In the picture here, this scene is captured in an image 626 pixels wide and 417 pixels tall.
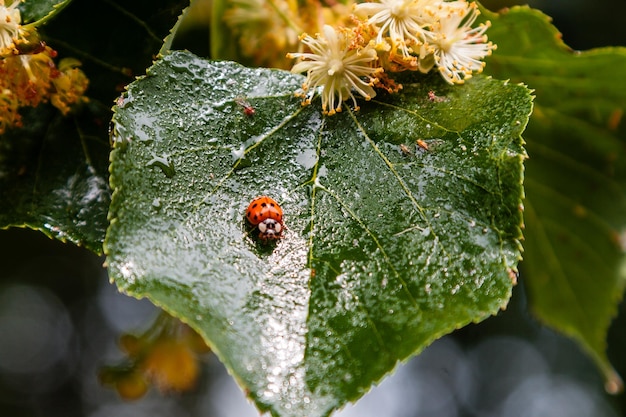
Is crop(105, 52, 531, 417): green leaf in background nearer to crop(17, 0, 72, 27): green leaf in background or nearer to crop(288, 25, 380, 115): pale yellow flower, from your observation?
crop(288, 25, 380, 115): pale yellow flower

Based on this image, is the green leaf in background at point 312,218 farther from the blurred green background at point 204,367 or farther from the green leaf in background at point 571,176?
the blurred green background at point 204,367

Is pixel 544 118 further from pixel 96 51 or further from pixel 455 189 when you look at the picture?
pixel 96 51

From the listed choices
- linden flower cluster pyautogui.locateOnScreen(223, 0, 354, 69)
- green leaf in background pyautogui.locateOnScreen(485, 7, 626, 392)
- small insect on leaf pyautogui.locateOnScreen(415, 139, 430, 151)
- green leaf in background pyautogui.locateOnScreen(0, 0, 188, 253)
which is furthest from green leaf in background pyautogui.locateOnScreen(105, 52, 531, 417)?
green leaf in background pyautogui.locateOnScreen(485, 7, 626, 392)

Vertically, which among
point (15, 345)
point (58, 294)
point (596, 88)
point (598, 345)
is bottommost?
point (15, 345)

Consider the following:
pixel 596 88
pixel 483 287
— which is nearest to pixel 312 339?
pixel 483 287

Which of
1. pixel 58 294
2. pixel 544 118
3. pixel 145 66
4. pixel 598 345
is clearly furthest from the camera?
pixel 58 294

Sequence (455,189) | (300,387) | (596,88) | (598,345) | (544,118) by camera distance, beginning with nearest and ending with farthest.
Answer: (300,387) → (455,189) → (596,88) → (544,118) → (598,345)
